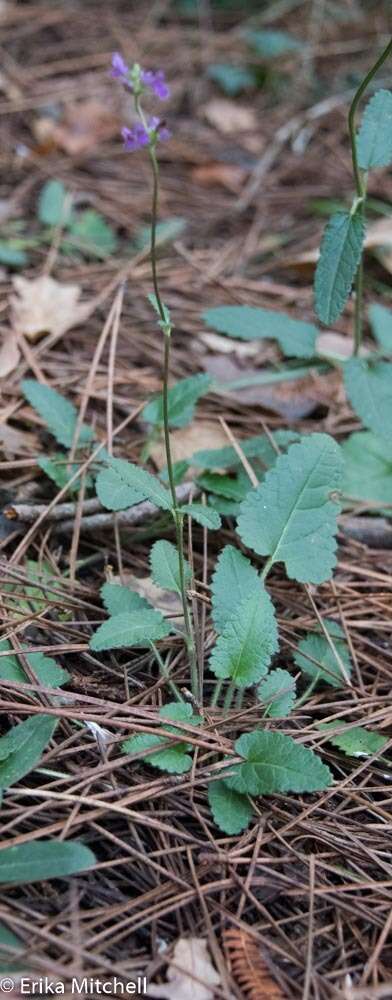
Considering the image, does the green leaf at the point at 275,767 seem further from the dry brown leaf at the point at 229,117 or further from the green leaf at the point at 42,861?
the dry brown leaf at the point at 229,117

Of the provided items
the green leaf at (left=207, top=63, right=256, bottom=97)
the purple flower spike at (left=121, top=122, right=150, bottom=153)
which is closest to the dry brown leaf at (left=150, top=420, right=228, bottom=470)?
the purple flower spike at (left=121, top=122, right=150, bottom=153)

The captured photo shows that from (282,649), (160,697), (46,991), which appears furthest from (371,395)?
(46,991)

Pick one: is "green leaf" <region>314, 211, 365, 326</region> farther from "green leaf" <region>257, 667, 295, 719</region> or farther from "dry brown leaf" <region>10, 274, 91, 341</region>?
"dry brown leaf" <region>10, 274, 91, 341</region>

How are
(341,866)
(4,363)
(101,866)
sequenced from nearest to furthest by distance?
(101,866)
(341,866)
(4,363)

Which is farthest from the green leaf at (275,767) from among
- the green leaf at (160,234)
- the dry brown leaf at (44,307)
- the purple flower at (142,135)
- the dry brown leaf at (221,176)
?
the dry brown leaf at (221,176)

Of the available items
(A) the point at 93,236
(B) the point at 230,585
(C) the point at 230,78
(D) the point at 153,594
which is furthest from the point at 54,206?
(B) the point at 230,585

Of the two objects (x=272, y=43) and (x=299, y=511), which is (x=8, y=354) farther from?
(x=272, y=43)

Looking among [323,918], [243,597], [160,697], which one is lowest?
[323,918]

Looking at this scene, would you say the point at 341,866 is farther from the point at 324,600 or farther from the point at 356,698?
the point at 324,600
